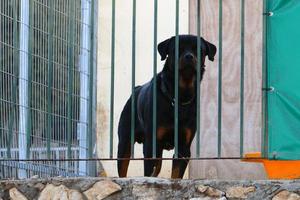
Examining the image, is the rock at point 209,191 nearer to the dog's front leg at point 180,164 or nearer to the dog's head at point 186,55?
the dog's head at point 186,55

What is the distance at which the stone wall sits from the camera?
610 centimetres

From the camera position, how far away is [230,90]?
10.1m

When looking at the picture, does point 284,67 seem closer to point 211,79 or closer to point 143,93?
point 143,93

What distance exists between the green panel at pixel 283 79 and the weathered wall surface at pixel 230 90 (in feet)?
8.43

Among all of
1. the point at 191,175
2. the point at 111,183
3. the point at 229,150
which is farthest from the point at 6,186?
the point at 191,175

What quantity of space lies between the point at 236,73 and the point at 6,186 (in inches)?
152

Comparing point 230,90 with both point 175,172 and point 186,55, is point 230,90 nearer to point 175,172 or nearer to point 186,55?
point 175,172

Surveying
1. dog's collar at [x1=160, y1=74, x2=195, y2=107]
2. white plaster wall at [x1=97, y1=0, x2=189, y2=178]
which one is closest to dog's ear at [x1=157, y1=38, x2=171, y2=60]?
dog's collar at [x1=160, y1=74, x2=195, y2=107]

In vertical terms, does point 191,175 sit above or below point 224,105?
below

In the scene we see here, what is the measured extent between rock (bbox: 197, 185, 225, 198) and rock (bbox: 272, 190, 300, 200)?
0.32 meters

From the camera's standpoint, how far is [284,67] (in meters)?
6.40

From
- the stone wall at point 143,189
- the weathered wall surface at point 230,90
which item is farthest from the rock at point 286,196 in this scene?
the weathered wall surface at point 230,90

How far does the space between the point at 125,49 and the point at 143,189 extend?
4.28 meters

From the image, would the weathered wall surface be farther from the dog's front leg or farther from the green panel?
the green panel
